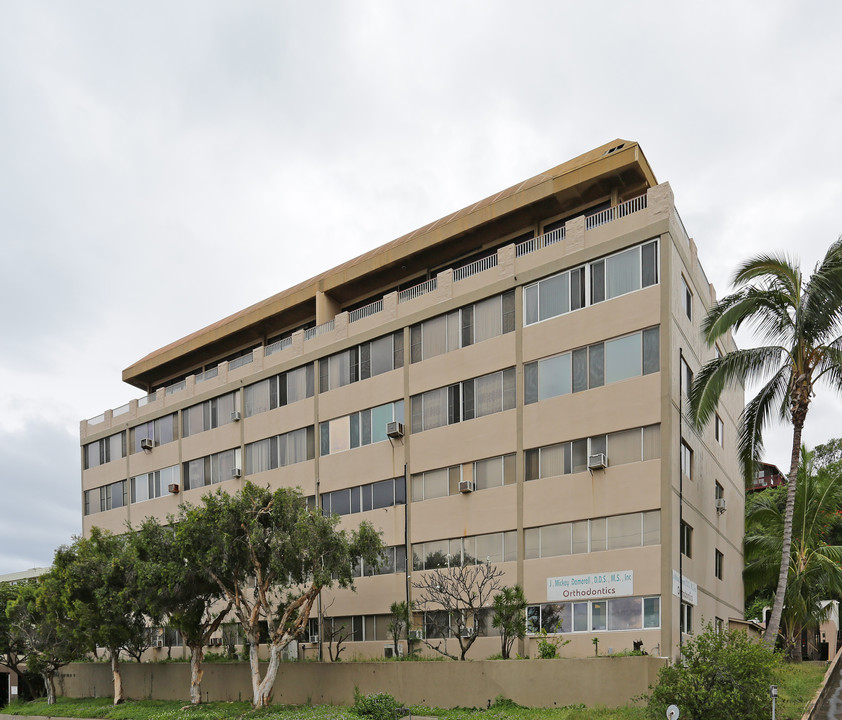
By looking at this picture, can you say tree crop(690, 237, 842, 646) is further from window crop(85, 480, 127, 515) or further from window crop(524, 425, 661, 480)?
window crop(85, 480, 127, 515)

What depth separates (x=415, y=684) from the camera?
3077cm

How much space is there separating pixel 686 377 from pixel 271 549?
16.2 meters

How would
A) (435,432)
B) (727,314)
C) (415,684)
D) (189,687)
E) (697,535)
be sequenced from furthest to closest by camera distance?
1. (189,687)
2. (435,432)
3. (697,535)
4. (415,684)
5. (727,314)

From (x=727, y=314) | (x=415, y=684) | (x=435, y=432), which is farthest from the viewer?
(x=435, y=432)

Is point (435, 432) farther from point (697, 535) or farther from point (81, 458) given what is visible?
point (81, 458)

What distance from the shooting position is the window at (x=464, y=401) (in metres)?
33.7

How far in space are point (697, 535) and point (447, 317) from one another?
12766 mm

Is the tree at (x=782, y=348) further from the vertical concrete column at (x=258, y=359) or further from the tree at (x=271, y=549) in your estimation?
the vertical concrete column at (x=258, y=359)

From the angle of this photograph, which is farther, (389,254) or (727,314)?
(389,254)

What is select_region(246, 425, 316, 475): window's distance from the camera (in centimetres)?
4181

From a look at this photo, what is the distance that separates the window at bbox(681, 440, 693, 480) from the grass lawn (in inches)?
281

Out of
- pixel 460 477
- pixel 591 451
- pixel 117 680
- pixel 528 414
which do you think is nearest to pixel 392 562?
pixel 460 477

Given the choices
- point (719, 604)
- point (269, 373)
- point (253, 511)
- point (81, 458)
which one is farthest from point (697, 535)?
point (81, 458)

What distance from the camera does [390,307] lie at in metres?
38.8
